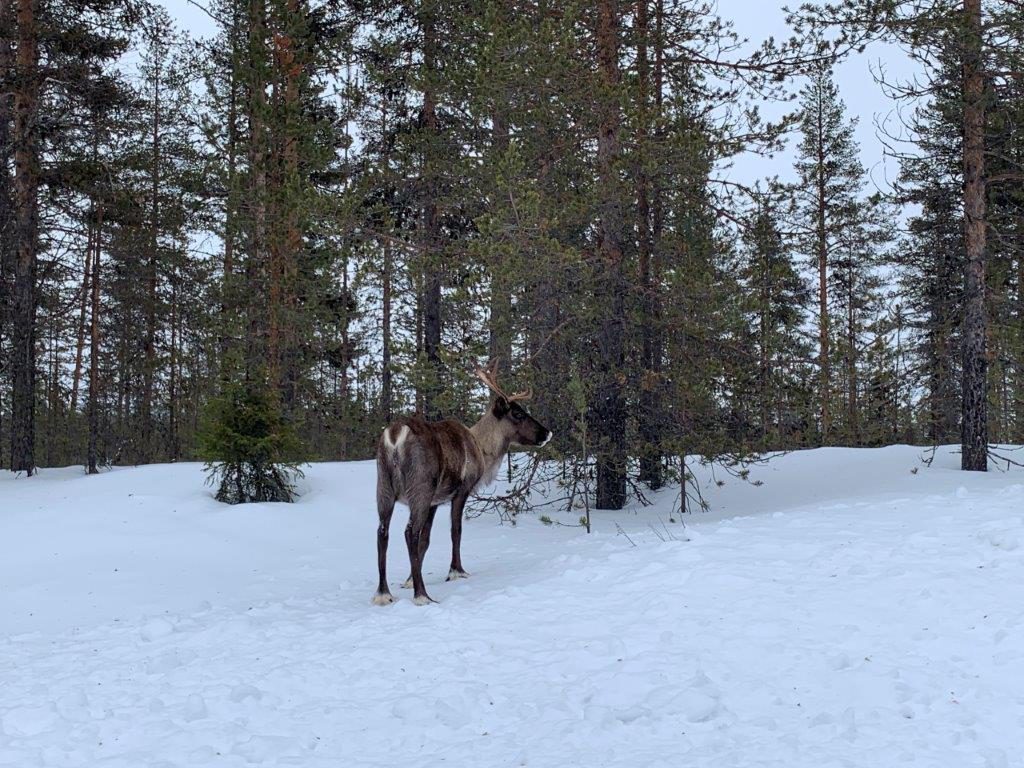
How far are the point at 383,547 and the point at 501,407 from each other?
2530 mm

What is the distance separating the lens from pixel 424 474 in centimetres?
818

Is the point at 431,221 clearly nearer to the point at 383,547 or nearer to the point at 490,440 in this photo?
the point at 490,440

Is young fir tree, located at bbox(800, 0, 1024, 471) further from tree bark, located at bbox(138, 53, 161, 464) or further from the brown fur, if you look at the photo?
tree bark, located at bbox(138, 53, 161, 464)

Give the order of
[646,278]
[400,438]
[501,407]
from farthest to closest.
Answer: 1. [646,278]
2. [501,407]
3. [400,438]

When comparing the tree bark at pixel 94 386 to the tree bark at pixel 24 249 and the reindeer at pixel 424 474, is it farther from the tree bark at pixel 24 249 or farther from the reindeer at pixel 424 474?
the reindeer at pixel 424 474

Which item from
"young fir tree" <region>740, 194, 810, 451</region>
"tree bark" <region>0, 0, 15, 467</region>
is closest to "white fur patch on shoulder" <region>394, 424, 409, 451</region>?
"young fir tree" <region>740, 194, 810, 451</region>

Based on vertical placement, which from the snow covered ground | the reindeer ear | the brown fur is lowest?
the snow covered ground

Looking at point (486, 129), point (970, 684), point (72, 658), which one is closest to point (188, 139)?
point (486, 129)

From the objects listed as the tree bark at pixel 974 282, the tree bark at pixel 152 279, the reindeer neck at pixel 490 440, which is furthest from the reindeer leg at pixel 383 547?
the tree bark at pixel 152 279

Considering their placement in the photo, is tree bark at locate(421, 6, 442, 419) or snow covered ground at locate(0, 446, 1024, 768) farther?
tree bark at locate(421, 6, 442, 419)

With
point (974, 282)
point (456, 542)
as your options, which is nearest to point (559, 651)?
point (456, 542)

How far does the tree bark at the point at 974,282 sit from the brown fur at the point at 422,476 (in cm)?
898

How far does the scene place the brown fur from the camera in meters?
7.95

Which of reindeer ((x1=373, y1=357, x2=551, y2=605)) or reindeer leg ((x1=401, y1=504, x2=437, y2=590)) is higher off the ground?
reindeer ((x1=373, y1=357, x2=551, y2=605))
